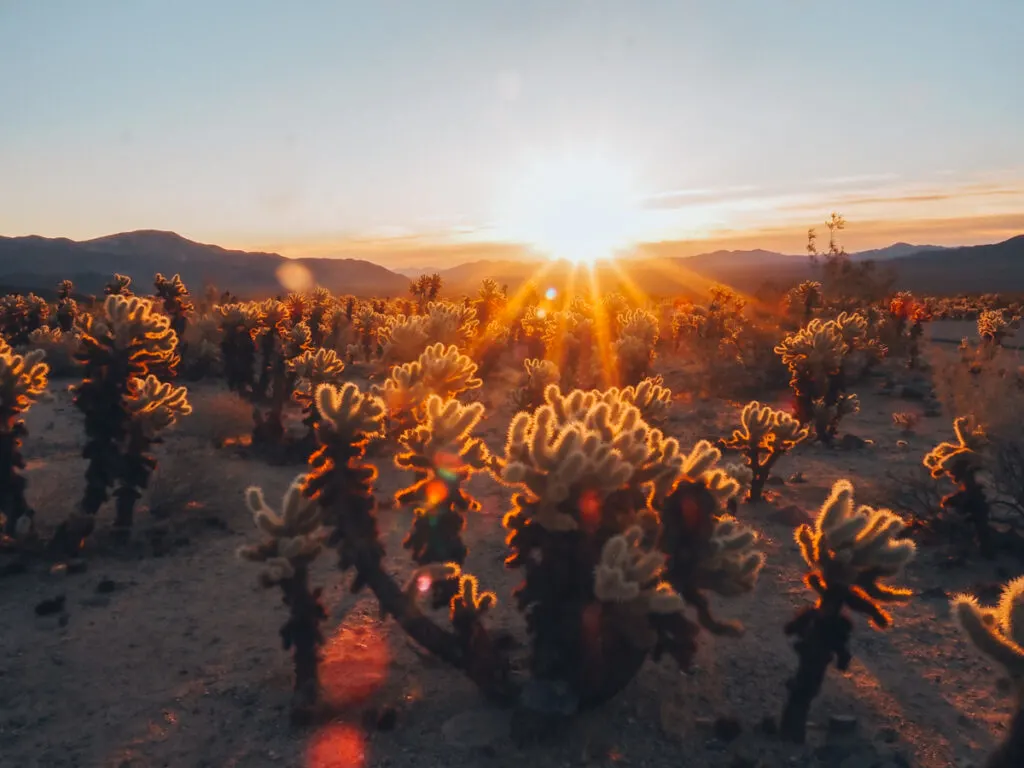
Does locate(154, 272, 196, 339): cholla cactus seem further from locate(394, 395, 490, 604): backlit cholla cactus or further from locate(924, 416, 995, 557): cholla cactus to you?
locate(924, 416, 995, 557): cholla cactus

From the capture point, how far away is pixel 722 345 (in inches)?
886

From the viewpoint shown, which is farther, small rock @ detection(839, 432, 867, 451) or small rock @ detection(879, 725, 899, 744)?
small rock @ detection(839, 432, 867, 451)

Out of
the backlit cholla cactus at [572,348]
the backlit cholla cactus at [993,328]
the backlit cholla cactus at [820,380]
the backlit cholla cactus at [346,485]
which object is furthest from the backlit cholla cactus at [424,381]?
the backlit cholla cactus at [993,328]

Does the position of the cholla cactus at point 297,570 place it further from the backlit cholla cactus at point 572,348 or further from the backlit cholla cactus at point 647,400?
the backlit cholla cactus at point 572,348

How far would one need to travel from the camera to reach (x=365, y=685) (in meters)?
5.91

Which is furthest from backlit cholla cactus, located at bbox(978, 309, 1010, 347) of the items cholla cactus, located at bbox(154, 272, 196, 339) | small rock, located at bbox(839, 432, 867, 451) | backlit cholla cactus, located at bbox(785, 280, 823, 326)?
cholla cactus, located at bbox(154, 272, 196, 339)

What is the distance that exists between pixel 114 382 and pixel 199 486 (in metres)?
2.13

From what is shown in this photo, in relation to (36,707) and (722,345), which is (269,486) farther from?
(722,345)

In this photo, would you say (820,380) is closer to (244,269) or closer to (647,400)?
(647,400)

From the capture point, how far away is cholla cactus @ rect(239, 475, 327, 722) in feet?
17.6

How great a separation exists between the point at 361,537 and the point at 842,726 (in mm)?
3894

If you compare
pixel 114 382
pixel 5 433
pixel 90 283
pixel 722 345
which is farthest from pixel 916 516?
pixel 90 283

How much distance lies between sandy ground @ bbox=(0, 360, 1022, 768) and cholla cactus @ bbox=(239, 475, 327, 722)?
284 mm

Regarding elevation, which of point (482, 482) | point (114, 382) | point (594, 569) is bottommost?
point (482, 482)
